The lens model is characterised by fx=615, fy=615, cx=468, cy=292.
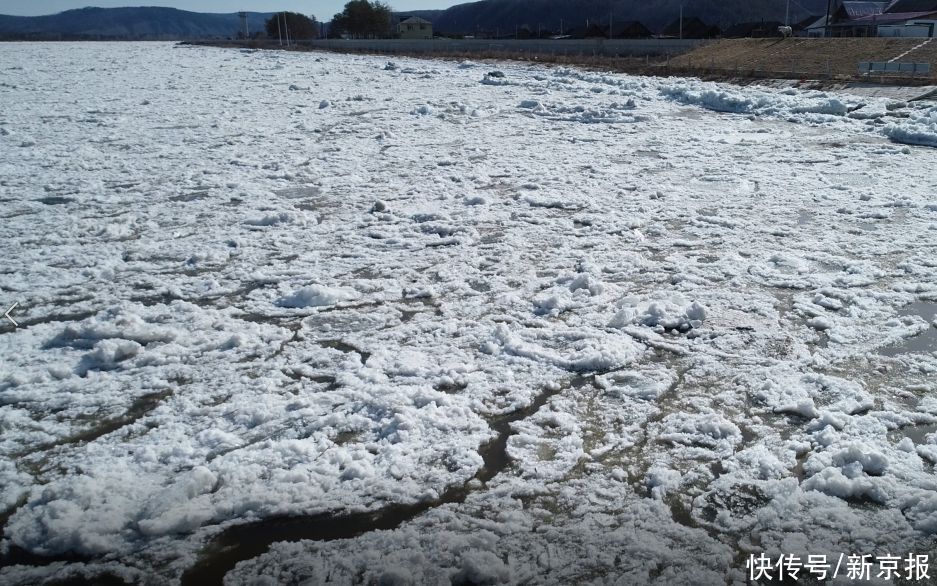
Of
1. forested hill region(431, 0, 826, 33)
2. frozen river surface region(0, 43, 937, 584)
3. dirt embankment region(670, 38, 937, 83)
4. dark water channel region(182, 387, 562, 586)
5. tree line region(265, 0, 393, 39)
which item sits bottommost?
dark water channel region(182, 387, 562, 586)

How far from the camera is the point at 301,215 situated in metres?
6.48

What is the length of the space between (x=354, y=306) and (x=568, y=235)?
2363 millimetres

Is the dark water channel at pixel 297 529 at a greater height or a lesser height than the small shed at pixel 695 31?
lesser

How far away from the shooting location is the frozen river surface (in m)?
2.43

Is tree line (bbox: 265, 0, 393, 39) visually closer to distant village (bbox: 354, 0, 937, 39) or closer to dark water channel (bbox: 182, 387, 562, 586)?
distant village (bbox: 354, 0, 937, 39)

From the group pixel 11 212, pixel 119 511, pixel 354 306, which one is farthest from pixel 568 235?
pixel 11 212

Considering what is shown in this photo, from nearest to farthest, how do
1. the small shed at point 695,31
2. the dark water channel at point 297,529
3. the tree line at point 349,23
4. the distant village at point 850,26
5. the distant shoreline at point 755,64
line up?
the dark water channel at point 297,529 → the distant shoreline at point 755,64 → the distant village at point 850,26 → the small shed at point 695,31 → the tree line at point 349,23

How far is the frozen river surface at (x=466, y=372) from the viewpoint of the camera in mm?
2434

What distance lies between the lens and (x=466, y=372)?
359 cm

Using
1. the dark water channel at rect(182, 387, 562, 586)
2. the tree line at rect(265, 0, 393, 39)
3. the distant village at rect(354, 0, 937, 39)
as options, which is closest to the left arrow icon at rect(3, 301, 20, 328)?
the dark water channel at rect(182, 387, 562, 586)

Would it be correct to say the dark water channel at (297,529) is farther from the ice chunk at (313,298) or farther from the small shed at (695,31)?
the small shed at (695,31)

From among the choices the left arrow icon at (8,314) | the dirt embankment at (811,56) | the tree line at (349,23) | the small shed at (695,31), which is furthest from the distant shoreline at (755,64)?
the tree line at (349,23)

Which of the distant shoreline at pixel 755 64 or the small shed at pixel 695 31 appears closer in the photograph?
the distant shoreline at pixel 755 64

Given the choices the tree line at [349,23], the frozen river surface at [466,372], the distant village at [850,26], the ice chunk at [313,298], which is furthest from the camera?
the tree line at [349,23]
